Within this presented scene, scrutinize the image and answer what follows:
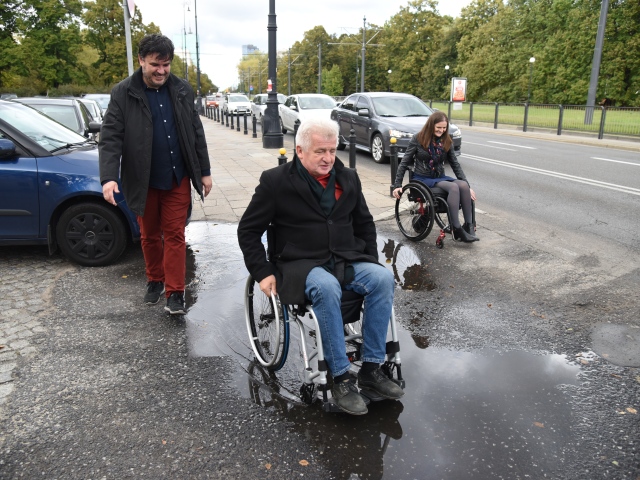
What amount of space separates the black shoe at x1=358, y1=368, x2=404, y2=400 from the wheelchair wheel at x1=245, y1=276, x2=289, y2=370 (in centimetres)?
52

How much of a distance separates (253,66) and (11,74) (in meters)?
116

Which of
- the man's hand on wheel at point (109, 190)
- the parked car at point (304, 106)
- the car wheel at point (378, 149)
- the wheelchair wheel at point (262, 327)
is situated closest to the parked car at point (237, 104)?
the parked car at point (304, 106)

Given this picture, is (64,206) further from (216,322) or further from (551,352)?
(551,352)

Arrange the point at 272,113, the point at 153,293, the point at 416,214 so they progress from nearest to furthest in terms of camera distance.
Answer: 1. the point at 153,293
2. the point at 416,214
3. the point at 272,113

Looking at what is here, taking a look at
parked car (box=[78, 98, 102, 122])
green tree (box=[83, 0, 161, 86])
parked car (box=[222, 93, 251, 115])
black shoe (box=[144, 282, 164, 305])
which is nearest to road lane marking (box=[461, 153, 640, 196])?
black shoe (box=[144, 282, 164, 305])

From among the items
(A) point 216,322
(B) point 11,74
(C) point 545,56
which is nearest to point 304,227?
(A) point 216,322

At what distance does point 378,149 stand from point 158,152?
10105mm

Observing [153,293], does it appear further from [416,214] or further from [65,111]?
[65,111]

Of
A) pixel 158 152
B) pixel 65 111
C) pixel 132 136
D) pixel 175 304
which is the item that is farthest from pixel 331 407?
pixel 65 111

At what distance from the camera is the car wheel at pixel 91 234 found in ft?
17.8

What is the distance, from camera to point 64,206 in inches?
216

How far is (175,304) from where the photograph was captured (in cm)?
445

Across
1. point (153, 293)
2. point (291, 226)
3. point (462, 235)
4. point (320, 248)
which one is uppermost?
point (291, 226)

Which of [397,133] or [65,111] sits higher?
[65,111]
